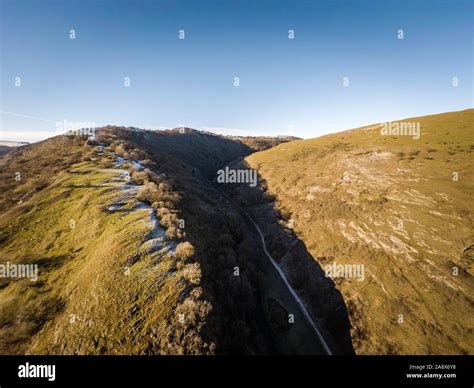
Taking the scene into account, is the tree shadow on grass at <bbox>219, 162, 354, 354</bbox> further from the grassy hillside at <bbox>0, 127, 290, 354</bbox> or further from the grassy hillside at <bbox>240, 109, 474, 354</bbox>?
the grassy hillside at <bbox>0, 127, 290, 354</bbox>

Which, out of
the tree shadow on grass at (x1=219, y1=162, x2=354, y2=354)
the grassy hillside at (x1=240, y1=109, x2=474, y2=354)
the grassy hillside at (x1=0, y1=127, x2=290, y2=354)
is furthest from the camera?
the tree shadow on grass at (x1=219, y1=162, x2=354, y2=354)

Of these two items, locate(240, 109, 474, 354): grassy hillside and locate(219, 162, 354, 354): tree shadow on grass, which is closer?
locate(240, 109, 474, 354): grassy hillside

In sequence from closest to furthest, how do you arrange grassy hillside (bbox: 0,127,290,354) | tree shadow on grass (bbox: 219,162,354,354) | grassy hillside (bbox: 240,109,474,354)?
grassy hillside (bbox: 0,127,290,354) < grassy hillside (bbox: 240,109,474,354) < tree shadow on grass (bbox: 219,162,354,354)

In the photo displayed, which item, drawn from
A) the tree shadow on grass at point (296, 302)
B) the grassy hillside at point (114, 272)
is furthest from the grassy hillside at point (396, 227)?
the grassy hillside at point (114, 272)

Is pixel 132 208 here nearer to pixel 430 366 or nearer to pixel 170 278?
pixel 170 278

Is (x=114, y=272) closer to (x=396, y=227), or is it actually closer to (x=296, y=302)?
(x=296, y=302)

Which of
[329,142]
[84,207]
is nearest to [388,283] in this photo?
[84,207]

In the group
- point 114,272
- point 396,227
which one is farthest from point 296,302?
point 114,272

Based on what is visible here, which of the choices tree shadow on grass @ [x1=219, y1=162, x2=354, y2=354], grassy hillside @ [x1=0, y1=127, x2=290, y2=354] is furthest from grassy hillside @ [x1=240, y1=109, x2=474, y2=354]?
grassy hillside @ [x1=0, y1=127, x2=290, y2=354]
